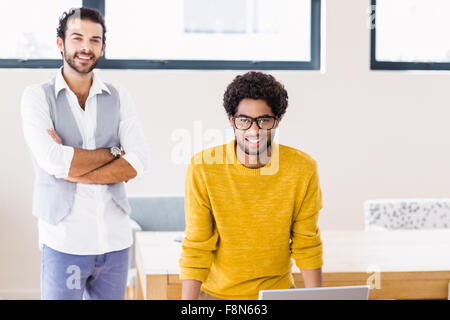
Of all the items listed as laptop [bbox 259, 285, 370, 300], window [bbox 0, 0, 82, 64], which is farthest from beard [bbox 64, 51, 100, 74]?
window [bbox 0, 0, 82, 64]

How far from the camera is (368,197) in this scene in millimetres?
3793

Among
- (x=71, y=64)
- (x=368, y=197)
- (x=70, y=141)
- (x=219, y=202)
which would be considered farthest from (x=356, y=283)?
(x=368, y=197)

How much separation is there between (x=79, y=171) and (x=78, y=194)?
0.09m

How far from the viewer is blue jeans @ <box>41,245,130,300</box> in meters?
1.77

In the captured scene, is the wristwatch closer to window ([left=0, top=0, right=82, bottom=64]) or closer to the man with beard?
the man with beard

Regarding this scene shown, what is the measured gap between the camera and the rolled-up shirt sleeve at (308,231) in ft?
4.93

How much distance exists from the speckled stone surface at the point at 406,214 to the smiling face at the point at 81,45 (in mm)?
1743

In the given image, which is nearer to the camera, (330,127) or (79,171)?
(79,171)

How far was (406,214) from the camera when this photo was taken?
303 cm

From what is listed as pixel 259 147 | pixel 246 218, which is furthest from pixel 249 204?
pixel 259 147

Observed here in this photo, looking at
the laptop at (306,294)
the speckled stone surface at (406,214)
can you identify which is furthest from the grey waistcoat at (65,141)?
the speckled stone surface at (406,214)

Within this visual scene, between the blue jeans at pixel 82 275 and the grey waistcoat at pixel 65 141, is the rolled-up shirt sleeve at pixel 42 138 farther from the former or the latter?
the blue jeans at pixel 82 275

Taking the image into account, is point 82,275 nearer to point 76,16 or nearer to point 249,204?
point 249,204

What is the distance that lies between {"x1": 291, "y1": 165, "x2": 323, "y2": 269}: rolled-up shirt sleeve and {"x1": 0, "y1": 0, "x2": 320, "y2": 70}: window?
2.29 metres
